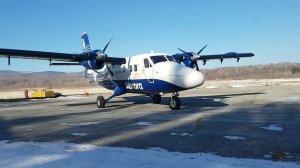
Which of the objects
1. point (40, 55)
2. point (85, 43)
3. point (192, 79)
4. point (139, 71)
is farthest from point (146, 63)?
point (85, 43)

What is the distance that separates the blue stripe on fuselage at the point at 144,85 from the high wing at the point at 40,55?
3.03 m

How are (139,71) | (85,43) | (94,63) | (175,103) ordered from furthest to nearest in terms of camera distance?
1. (85,43)
2. (94,63)
3. (139,71)
4. (175,103)

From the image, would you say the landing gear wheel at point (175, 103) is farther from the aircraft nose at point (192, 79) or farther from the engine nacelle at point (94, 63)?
the engine nacelle at point (94, 63)

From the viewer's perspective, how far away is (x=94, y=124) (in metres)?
12.8

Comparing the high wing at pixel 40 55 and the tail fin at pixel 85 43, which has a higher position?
the tail fin at pixel 85 43

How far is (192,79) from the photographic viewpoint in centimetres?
1656

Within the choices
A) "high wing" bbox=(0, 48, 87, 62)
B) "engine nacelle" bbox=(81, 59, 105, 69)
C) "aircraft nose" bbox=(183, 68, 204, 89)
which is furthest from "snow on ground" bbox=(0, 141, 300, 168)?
"engine nacelle" bbox=(81, 59, 105, 69)

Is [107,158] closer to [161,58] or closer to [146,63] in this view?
[161,58]

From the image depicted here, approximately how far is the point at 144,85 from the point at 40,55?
6717 mm

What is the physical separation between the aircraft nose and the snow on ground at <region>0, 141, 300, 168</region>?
8.79m

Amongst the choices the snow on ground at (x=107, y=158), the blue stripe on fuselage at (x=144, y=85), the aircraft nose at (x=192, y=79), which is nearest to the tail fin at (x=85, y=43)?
the blue stripe on fuselage at (x=144, y=85)

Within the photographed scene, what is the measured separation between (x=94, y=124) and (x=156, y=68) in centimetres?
691

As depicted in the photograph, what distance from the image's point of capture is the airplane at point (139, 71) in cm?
1738

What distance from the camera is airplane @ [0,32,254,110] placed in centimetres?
1738
